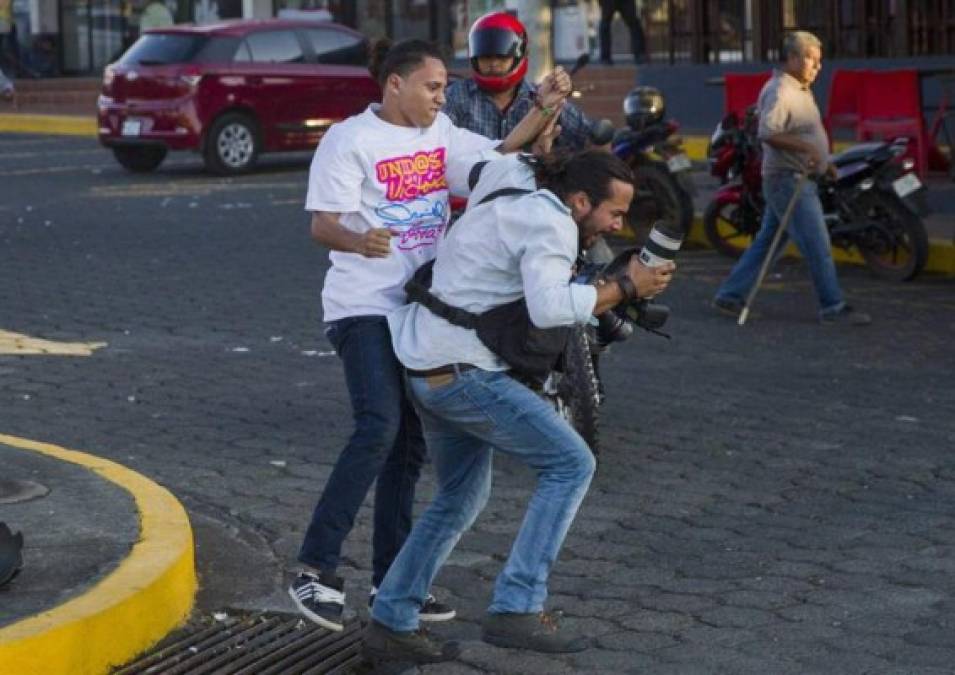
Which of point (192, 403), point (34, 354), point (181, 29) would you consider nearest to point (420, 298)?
point (192, 403)

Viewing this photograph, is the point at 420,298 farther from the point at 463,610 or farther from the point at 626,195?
the point at 463,610

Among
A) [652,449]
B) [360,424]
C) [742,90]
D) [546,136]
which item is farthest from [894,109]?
[360,424]

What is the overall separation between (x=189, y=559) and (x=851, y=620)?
1965 mm

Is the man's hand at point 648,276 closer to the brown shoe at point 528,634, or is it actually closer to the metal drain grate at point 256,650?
the brown shoe at point 528,634

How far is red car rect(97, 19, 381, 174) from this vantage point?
23.2 meters

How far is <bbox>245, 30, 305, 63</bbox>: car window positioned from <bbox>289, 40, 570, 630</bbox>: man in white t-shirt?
17748 mm

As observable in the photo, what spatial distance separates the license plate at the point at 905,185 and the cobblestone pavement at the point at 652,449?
Answer: 0.61 meters

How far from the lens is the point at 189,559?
6.62 m

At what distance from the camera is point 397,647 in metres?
5.88

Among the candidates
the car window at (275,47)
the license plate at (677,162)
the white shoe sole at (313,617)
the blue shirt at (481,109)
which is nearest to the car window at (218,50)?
the car window at (275,47)

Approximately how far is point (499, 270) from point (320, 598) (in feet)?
3.70

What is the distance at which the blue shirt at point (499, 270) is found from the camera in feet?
18.2

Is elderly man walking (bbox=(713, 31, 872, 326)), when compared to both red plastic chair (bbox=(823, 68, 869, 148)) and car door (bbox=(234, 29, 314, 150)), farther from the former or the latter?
car door (bbox=(234, 29, 314, 150))

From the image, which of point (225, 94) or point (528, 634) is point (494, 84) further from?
point (225, 94)
